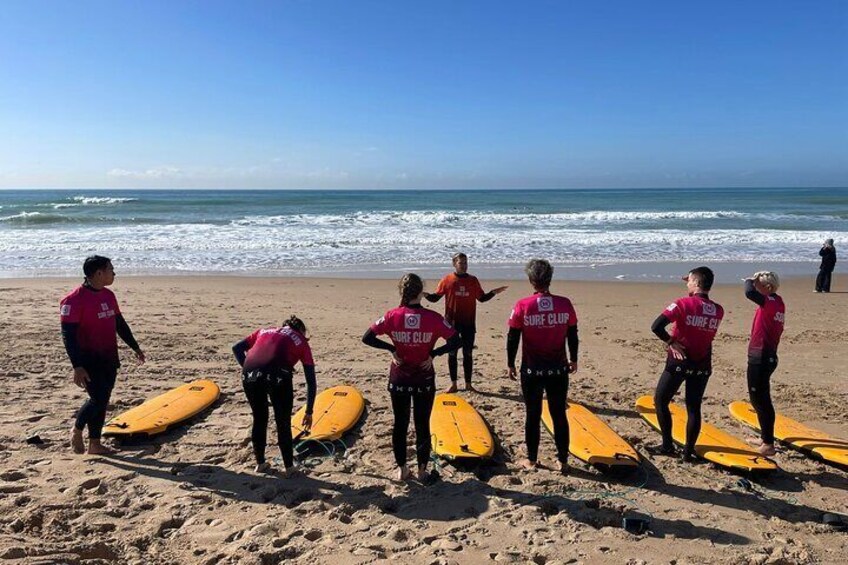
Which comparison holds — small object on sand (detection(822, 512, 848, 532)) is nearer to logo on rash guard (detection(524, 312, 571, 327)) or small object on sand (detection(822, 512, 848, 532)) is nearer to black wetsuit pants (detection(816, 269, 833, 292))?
logo on rash guard (detection(524, 312, 571, 327))

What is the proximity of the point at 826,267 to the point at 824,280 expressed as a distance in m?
0.35

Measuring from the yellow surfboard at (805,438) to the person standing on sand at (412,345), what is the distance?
3.40 metres

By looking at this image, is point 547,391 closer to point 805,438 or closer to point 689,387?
point 689,387

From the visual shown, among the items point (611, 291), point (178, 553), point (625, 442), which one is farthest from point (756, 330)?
point (611, 291)

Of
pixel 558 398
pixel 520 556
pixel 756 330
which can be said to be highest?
pixel 756 330

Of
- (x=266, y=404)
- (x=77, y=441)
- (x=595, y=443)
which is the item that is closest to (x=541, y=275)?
(x=595, y=443)

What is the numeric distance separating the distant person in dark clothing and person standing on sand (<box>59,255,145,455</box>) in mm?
14038

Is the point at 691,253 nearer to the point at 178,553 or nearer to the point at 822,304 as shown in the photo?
the point at 822,304

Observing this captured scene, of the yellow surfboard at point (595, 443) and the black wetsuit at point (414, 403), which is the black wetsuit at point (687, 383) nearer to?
the yellow surfboard at point (595, 443)

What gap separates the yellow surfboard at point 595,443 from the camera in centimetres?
453

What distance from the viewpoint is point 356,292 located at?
12.9 metres

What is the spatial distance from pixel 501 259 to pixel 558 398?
→ 14712 millimetres

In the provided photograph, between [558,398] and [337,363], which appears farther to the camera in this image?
[337,363]

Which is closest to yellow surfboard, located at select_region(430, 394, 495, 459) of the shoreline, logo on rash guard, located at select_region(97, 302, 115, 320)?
logo on rash guard, located at select_region(97, 302, 115, 320)
